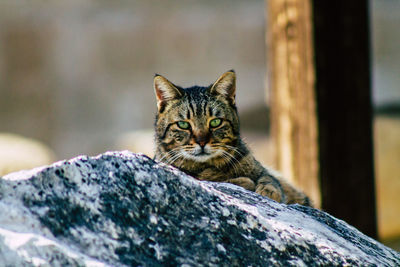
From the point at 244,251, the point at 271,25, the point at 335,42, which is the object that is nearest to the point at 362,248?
the point at 244,251

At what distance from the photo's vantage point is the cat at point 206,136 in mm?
2467

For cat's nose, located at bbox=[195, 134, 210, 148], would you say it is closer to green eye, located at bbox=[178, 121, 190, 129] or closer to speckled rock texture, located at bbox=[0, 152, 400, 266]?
green eye, located at bbox=[178, 121, 190, 129]

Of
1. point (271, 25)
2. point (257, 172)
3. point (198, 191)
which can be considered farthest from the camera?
point (271, 25)

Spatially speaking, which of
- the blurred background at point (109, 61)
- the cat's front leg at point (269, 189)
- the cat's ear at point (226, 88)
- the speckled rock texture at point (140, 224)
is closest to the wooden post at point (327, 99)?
the cat's ear at point (226, 88)

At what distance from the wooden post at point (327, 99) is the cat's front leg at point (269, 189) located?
1028 millimetres

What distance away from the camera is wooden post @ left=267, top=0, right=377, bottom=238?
330 centimetres

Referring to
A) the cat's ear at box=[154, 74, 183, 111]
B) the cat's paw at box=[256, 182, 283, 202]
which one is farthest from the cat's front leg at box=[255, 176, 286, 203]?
the cat's ear at box=[154, 74, 183, 111]

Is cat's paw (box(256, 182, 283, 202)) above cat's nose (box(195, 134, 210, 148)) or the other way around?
the other way around

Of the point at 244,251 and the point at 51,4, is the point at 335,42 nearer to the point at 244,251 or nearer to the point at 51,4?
the point at 244,251

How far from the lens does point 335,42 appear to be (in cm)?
332

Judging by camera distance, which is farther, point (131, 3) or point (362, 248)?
→ point (131, 3)

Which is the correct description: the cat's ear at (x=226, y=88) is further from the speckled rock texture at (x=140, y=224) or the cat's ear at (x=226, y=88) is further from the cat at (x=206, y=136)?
the speckled rock texture at (x=140, y=224)

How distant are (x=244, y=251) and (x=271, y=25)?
244 centimetres

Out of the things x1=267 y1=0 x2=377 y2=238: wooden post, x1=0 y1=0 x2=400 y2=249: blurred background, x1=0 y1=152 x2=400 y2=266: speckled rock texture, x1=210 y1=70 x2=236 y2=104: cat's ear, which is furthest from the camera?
x1=0 y1=0 x2=400 y2=249: blurred background
